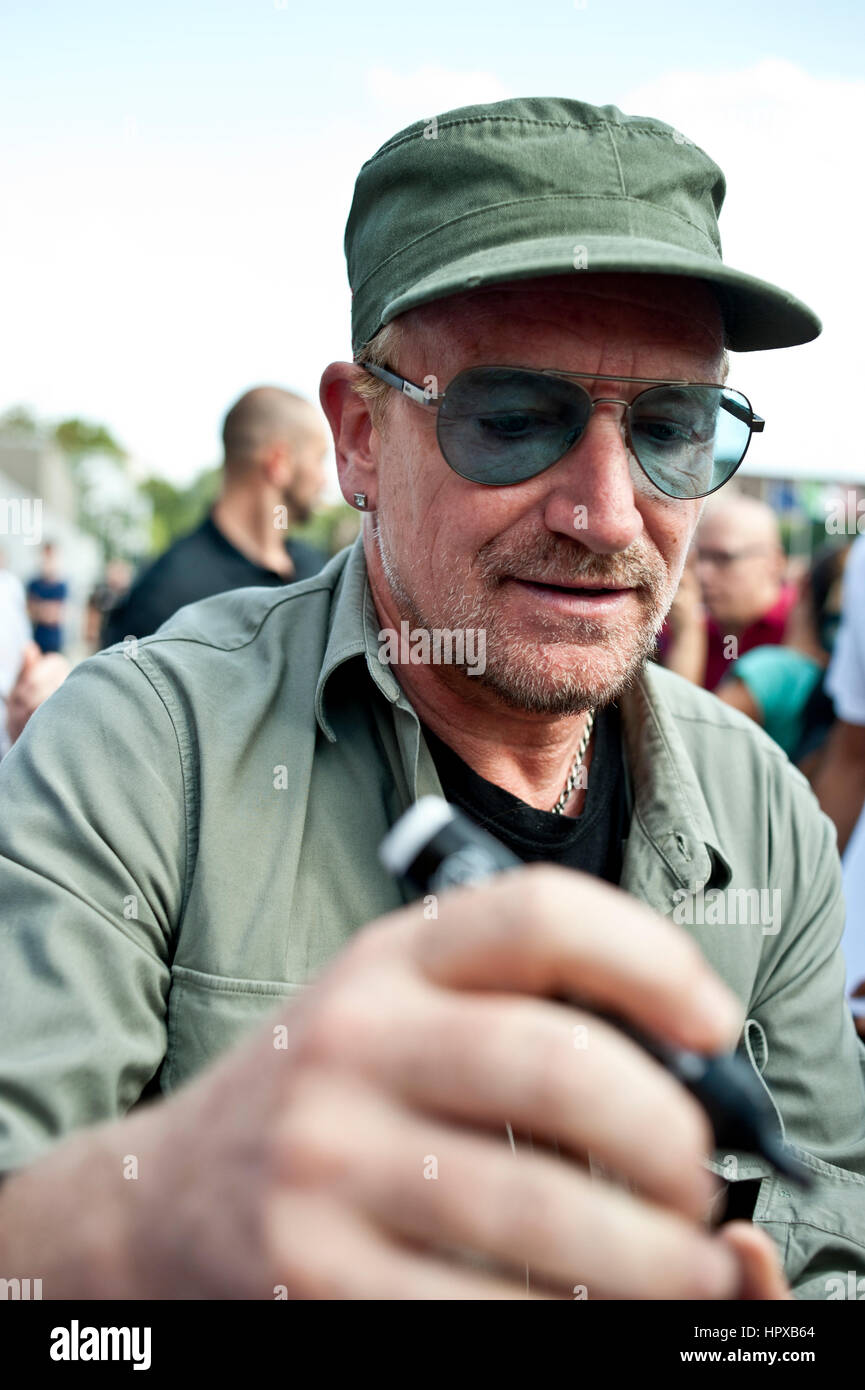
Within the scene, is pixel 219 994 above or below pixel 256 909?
below

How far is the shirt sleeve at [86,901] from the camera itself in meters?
1.34

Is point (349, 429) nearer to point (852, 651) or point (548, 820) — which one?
point (548, 820)

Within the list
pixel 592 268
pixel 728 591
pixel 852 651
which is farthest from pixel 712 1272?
pixel 728 591

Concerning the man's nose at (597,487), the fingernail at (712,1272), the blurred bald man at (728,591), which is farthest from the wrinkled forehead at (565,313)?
the blurred bald man at (728,591)

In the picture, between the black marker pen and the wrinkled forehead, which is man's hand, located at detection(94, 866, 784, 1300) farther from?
the wrinkled forehead

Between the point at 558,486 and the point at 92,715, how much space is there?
78 cm

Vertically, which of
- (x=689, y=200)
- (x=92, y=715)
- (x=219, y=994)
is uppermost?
(x=689, y=200)

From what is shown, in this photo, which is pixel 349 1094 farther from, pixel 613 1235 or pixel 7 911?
pixel 7 911

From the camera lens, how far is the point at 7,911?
1428mm

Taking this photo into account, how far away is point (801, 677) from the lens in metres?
4.32

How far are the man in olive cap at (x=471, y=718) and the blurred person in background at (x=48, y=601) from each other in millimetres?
10186

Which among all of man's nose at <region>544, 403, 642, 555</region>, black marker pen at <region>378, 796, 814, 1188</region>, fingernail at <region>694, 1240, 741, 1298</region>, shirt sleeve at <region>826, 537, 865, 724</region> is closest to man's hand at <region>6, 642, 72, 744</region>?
man's nose at <region>544, 403, 642, 555</region>

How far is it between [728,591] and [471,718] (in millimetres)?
3985
